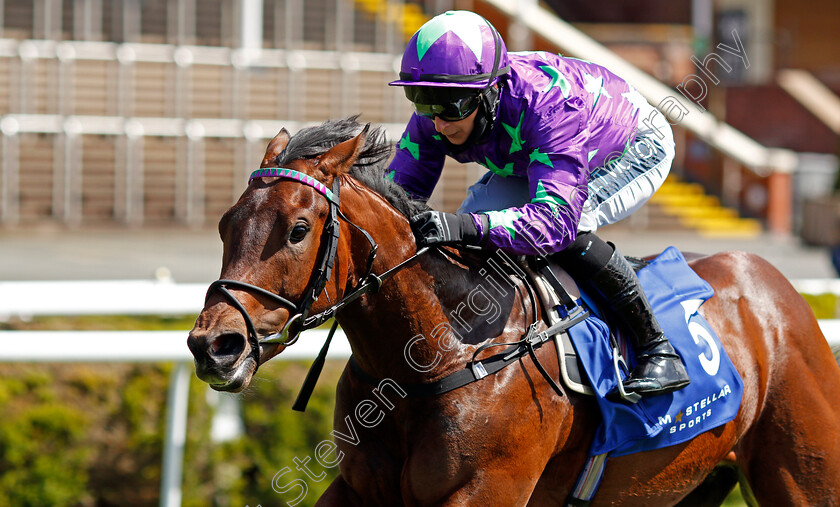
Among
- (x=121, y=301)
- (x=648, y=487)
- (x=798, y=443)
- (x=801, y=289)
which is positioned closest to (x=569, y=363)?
(x=648, y=487)

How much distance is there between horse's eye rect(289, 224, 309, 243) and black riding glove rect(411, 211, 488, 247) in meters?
0.39

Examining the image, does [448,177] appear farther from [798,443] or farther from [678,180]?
[798,443]

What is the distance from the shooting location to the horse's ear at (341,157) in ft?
7.90

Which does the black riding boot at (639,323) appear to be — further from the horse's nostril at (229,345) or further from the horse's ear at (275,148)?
the horse's nostril at (229,345)

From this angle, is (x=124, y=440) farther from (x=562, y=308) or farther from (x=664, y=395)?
(x=664, y=395)

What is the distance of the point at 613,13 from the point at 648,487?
1721 cm

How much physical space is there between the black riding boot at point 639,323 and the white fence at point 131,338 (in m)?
1.37

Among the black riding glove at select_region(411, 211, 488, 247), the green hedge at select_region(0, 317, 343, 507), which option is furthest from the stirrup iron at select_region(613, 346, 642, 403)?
the green hedge at select_region(0, 317, 343, 507)

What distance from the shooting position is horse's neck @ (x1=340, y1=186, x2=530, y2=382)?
2549mm

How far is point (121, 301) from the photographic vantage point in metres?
→ 4.11

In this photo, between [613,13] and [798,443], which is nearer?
[798,443]

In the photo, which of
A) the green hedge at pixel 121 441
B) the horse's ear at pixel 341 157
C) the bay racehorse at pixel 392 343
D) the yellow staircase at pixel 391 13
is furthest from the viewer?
the yellow staircase at pixel 391 13

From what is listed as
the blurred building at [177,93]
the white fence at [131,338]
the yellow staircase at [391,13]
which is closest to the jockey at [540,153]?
the white fence at [131,338]

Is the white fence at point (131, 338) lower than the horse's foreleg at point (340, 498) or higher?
higher
